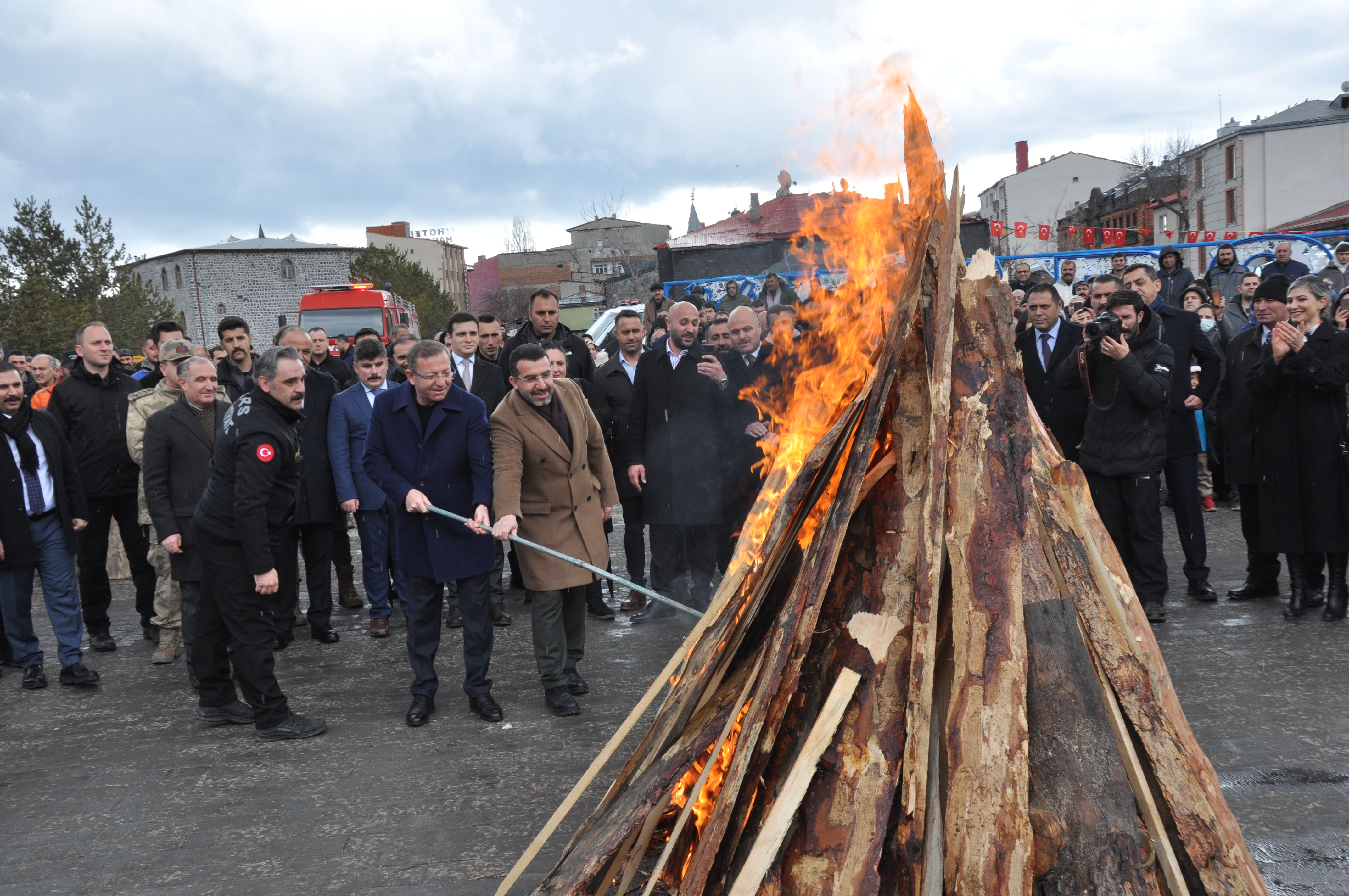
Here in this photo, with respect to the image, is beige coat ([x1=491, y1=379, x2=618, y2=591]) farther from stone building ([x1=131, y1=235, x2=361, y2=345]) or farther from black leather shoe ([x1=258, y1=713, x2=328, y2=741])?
stone building ([x1=131, y1=235, x2=361, y2=345])

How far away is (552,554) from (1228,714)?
12.3 feet

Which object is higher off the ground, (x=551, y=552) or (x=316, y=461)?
(x=316, y=461)

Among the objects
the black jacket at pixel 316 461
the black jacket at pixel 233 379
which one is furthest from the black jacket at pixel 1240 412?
the black jacket at pixel 233 379

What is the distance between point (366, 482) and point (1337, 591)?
709cm

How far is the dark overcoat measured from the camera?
17.8 ft

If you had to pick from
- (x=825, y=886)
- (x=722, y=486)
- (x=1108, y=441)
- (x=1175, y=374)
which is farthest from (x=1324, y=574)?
(x=825, y=886)

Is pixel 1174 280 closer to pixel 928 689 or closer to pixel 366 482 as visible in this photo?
pixel 366 482

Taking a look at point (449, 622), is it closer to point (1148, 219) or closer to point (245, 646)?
point (245, 646)

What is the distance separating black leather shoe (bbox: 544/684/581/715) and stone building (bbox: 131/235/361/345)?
6154cm

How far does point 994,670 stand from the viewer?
269 centimetres

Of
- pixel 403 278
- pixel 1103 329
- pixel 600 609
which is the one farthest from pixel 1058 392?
pixel 403 278

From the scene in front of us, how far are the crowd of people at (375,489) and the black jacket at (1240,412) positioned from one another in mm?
3486

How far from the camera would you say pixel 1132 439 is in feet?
20.7

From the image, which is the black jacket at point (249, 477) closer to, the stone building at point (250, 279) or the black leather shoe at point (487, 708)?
the black leather shoe at point (487, 708)
